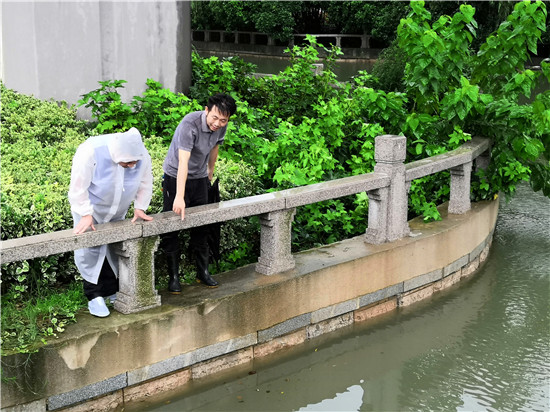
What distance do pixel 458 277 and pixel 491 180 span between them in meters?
1.25

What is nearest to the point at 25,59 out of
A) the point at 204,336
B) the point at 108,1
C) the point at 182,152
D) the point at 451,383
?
Result: the point at 108,1

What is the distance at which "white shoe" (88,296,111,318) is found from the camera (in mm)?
5191

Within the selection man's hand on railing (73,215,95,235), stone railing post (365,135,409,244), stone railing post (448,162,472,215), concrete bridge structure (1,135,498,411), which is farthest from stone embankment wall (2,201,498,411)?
man's hand on railing (73,215,95,235)

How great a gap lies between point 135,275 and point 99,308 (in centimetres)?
32

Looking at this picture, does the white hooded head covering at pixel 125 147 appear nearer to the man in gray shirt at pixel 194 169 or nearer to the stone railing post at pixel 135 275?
the man in gray shirt at pixel 194 169

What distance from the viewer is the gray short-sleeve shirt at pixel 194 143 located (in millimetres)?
5598

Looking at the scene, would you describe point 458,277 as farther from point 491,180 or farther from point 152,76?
point 152,76

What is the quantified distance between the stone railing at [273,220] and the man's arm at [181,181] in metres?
0.06

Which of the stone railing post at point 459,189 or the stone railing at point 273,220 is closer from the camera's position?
the stone railing at point 273,220

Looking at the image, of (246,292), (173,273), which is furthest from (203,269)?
(246,292)

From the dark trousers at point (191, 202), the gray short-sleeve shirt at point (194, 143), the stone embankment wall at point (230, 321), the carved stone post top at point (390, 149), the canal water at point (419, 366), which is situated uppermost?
the gray short-sleeve shirt at point (194, 143)

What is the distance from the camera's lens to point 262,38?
42906 millimetres

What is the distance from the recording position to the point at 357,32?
3891 centimetres

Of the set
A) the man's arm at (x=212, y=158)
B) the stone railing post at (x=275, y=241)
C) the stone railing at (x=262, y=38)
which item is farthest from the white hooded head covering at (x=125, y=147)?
the stone railing at (x=262, y=38)
